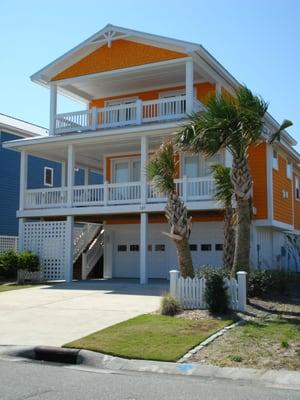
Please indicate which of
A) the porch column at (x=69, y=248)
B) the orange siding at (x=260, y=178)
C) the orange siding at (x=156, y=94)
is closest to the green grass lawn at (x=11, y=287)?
the porch column at (x=69, y=248)

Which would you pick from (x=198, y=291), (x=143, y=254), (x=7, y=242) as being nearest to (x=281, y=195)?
(x=143, y=254)

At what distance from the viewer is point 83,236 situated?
88.5 feet

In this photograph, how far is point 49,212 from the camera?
2428 centimetres

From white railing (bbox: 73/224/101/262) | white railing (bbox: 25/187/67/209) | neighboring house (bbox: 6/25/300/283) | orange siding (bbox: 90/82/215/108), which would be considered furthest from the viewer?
white railing (bbox: 73/224/101/262)

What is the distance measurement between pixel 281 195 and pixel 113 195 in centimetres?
773

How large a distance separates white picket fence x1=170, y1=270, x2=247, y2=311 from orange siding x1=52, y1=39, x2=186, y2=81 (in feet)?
38.5

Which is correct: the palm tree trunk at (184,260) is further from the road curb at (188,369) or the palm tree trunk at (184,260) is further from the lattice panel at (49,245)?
the lattice panel at (49,245)

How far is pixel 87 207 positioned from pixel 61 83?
20.0 feet

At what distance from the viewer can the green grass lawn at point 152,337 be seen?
9.34 m

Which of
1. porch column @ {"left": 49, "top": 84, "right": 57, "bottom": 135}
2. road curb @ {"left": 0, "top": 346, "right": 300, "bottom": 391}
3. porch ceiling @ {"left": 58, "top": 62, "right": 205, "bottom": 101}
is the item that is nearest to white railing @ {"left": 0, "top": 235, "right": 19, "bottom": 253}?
porch column @ {"left": 49, "top": 84, "right": 57, "bottom": 135}

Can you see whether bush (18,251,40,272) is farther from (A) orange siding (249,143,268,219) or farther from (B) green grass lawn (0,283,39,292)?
(A) orange siding (249,143,268,219)

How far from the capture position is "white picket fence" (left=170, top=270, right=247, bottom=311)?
13227 mm

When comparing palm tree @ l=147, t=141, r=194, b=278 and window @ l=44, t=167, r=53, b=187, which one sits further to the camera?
window @ l=44, t=167, r=53, b=187

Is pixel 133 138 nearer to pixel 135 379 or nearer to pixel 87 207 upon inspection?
pixel 87 207
